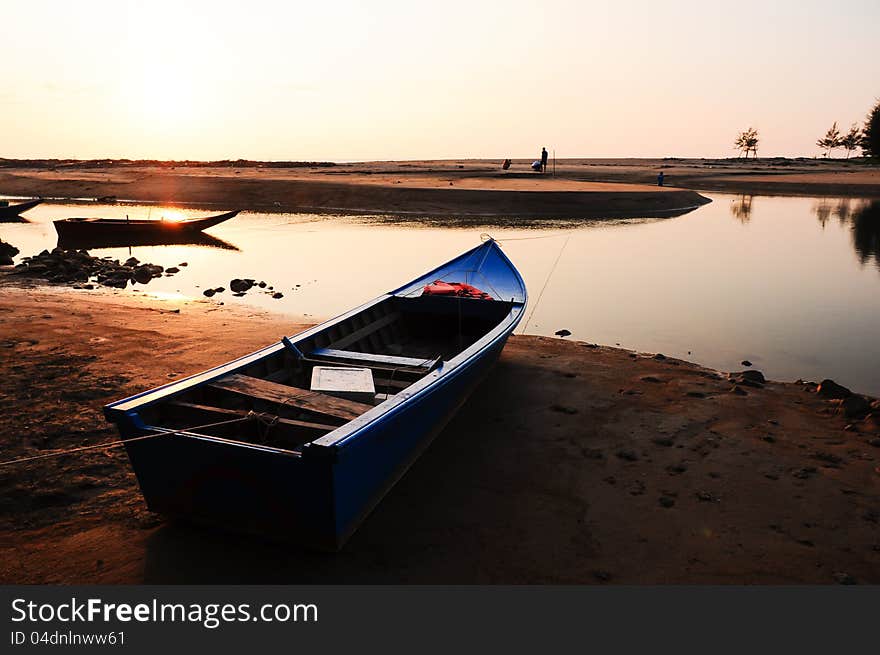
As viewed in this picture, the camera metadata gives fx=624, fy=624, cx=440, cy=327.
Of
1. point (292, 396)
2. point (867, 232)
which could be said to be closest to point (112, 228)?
point (292, 396)

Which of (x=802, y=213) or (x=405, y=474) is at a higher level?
(x=802, y=213)

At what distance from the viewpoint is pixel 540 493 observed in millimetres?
6176

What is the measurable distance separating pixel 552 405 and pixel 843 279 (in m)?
14.5

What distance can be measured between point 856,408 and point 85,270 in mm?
18710

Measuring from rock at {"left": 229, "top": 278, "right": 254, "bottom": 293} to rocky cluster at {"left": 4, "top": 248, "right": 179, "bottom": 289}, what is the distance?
2964 millimetres

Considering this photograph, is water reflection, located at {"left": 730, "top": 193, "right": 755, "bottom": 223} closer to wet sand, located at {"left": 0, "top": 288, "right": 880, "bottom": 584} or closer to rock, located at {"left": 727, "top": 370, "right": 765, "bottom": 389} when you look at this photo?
rock, located at {"left": 727, "top": 370, "right": 765, "bottom": 389}

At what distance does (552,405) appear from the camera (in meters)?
8.38

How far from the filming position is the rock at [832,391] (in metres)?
8.51

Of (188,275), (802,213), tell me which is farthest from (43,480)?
(802,213)

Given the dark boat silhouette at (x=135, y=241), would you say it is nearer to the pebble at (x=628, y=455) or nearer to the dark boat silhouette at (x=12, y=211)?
the dark boat silhouette at (x=12, y=211)

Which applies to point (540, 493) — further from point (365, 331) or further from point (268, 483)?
point (365, 331)

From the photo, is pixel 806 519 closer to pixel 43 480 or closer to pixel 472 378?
pixel 472 378

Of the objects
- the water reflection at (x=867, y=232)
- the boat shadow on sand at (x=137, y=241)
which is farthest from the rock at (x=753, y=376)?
the boat shadow on sand at (x=137, y=241)

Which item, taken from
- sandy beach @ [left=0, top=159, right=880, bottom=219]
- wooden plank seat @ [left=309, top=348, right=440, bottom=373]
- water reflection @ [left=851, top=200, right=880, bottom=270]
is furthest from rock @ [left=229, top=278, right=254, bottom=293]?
sandy beach @ [left=0, top=159, right=880, bottom=219]
